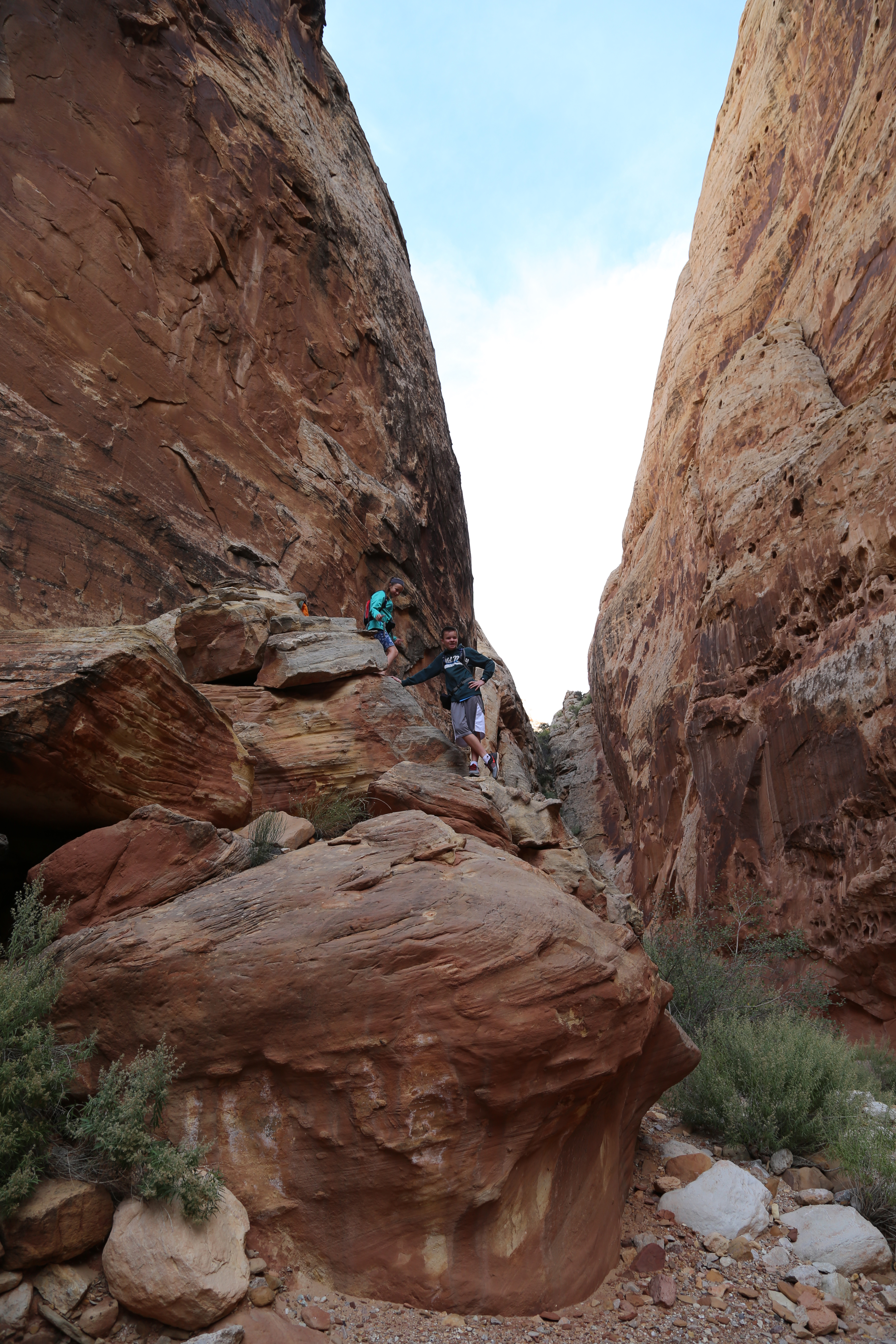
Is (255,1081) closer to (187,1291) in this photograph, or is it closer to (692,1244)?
(187,1291)

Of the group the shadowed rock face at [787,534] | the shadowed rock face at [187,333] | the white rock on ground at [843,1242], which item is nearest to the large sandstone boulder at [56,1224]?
the white rock on ground at [843,1242]

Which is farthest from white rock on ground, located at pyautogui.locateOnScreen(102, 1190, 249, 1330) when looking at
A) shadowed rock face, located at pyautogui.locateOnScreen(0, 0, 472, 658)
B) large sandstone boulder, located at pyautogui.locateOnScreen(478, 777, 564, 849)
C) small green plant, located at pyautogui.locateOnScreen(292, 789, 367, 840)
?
shadowed rock face, located at pyautogui.locateOnScreen(0, 0, 472, 658)

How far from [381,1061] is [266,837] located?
213 centimetres

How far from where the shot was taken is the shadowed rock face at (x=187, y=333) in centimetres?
927

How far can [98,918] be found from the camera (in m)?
4.78

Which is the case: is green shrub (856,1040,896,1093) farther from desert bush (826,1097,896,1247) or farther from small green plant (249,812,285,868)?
small green plant (249,812,285,868)

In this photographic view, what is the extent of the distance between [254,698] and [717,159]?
77.5 ft

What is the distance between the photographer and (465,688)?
9.19m

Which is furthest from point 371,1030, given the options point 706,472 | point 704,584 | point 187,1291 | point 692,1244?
point 706,472

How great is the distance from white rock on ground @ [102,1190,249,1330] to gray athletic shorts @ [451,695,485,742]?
229 inches

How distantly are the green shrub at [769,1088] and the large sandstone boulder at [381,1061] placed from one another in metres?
2.28

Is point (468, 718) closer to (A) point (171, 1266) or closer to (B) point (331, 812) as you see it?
(B) point (331, 812)

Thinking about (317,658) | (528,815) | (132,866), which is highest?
(317,658)

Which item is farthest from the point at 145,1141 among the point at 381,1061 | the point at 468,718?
the point at 468,718
